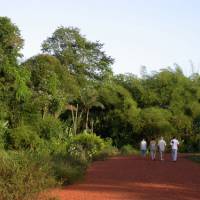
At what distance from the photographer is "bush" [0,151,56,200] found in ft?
36.4

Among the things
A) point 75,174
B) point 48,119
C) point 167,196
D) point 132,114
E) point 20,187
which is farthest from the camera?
point 132,114

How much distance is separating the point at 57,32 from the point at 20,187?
4721 centimetres

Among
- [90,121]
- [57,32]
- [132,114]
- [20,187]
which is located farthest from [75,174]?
[57,32]

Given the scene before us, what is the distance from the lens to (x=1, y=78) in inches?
1373

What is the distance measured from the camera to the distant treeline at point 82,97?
35.2 metres

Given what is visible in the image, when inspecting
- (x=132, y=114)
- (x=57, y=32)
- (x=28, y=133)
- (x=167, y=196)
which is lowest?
(x=167, y=196)

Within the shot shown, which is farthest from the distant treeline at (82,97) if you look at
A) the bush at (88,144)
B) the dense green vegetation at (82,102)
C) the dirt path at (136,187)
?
the dirt path at (136,187)

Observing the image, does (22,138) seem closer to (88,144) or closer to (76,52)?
(88,144)

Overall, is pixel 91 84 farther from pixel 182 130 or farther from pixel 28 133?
pixel 28 133

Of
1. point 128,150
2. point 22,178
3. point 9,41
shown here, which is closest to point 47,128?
point 9,41

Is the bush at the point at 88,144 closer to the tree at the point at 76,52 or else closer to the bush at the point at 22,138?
the bush at the point at 22,138

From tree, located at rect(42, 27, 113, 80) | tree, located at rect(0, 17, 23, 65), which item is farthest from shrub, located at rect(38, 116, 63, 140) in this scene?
tree, located at rect(42, 27, 113, 80)

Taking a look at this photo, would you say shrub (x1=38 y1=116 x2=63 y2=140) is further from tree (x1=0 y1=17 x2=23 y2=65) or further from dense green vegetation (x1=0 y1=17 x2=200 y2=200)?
tree (x1=0 y1=17 x2=23 y2=65)

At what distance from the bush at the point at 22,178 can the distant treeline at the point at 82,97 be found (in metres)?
20.1
